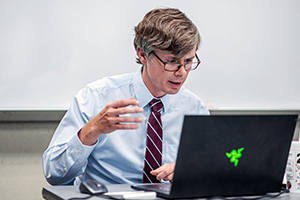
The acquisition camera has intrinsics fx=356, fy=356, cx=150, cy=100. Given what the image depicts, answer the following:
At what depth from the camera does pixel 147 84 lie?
1498 mm

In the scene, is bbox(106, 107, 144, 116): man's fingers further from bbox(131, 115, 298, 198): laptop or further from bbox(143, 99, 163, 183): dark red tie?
bbox(143, 99, 163, 183): dark red tie

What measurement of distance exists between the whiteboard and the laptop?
1147mm

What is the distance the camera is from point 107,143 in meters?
1.39

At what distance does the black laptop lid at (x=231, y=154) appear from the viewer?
87 cm

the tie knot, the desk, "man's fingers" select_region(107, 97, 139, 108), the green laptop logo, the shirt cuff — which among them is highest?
"man's fingers" select_region(107, 97, 139, 108)

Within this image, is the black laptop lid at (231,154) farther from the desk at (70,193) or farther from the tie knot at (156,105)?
the tie knot at (156,105)

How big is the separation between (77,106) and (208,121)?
0.67 m

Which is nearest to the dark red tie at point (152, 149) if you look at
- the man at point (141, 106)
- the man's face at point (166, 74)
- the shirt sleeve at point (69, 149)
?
the man at point (141, 106)

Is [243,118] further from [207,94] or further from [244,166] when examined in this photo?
[207,94]

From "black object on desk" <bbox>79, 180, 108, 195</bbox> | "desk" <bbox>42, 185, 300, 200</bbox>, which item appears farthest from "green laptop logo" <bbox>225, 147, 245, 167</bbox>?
"black object on desk" <bbox>79, 180, 108, 195</bbox>

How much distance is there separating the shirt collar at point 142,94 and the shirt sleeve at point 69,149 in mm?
171

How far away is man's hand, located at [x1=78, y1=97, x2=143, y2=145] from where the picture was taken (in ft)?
3.28

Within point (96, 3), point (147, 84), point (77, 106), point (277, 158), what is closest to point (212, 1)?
point (96, 3)

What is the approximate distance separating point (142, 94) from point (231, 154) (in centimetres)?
60
